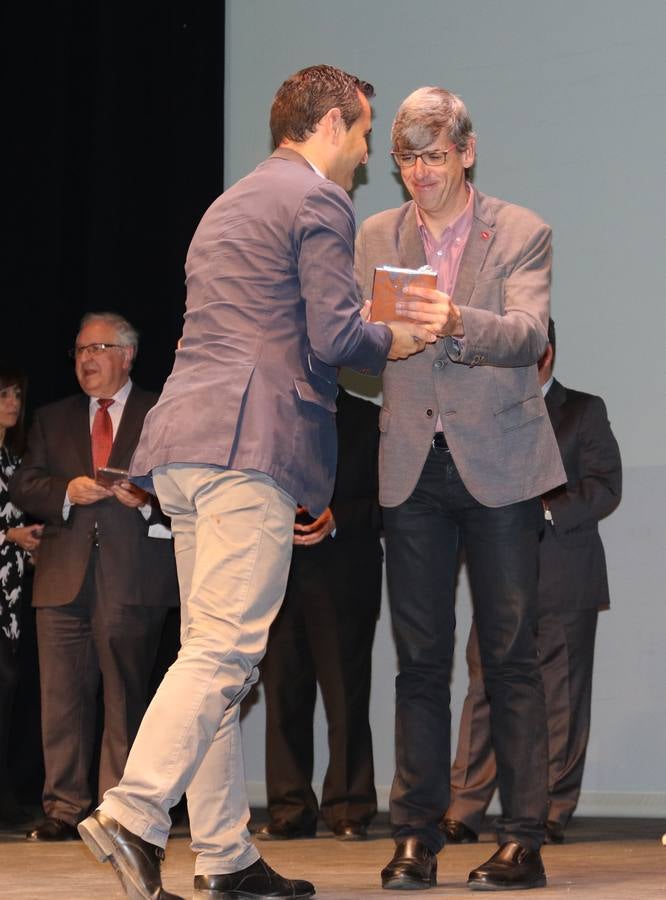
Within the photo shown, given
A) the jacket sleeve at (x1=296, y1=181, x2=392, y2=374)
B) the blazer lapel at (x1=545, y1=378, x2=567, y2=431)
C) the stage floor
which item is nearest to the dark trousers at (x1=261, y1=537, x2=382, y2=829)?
the stage floor

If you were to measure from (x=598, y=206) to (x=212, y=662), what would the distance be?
331 centimetres

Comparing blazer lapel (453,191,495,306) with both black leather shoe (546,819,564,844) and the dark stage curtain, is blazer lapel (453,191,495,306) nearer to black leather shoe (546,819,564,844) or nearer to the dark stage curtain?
black leather shoe (546,819,564,844)

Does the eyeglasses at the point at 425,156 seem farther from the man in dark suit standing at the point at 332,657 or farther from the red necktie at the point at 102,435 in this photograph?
the red necktie at the point at 102,435

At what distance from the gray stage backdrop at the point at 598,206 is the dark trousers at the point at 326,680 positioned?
0.82m

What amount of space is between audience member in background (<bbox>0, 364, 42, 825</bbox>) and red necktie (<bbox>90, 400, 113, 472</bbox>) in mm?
400

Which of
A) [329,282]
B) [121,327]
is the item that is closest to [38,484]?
[121,327]

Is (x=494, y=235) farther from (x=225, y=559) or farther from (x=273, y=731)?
(x=273, y=731)

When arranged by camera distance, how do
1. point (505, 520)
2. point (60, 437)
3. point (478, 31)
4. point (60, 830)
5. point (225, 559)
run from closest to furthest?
point (225, 559), point (505, 520), point (60, 830), point (60, 437), point (478, 31)

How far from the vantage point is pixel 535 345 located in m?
3.16

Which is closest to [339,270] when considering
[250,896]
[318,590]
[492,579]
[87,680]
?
[492,579]

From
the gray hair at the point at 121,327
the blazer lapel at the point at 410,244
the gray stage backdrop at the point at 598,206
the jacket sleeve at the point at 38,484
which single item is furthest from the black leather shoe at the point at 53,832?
the blazer lapel at the point at 410,244

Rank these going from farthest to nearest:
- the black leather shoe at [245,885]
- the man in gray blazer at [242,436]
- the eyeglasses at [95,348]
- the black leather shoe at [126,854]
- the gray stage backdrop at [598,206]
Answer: the gray stage backdrop at [598,206], the eyeglasses at [95,348], the black leather shoe at [245,885], the man in gray blazer at [242,436], the black leather shoe at [126,854]

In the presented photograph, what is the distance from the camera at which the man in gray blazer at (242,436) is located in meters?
2.71

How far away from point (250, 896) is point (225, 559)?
2.25ft
